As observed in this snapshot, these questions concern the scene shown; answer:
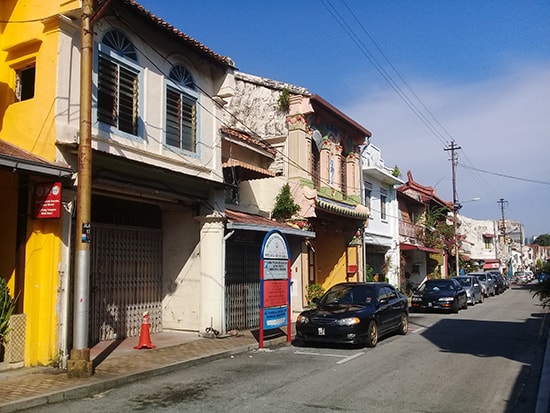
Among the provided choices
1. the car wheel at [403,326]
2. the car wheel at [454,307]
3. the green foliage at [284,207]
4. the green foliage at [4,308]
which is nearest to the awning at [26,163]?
the green foliage at [4,308]

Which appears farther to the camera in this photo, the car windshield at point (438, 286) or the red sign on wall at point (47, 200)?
the car windshield at point (438, 286)

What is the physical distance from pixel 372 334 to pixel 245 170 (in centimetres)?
614

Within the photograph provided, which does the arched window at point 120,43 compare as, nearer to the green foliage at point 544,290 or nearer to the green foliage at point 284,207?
the green foliage at point 284,207

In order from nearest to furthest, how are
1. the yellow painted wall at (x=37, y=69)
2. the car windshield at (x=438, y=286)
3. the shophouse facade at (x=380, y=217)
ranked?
the yellow painted wall at (x=37, y=69) < the car windshield at (x=438, y=286) < the shophouse facade at (x=380, y=217)

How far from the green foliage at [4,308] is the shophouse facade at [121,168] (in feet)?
0.78

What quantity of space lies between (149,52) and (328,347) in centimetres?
832

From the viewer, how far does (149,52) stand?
41.3ft

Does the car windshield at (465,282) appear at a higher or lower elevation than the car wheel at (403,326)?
higher

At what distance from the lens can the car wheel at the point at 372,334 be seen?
12.3 meters

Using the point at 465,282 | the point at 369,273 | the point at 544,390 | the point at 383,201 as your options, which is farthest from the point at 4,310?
the point at 383,201

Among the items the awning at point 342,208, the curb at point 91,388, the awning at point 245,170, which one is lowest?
the curb at point 91,388

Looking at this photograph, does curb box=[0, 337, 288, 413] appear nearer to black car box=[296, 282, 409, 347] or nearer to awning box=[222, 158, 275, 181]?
black car box=[296, 282, 409, 347]

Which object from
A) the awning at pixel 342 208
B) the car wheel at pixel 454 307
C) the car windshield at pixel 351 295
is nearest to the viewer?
the car windshield at pixel 351 295

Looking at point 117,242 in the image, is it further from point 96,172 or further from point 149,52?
point 149,52
